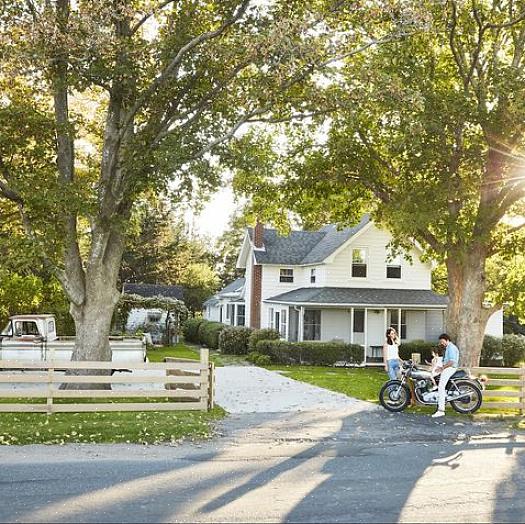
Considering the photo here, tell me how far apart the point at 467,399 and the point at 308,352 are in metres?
16.4

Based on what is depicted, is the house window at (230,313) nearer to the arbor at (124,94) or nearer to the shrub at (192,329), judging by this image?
the shrub at (192,329)

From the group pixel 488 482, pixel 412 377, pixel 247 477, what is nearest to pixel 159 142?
pixel 412 377

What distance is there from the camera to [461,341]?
21328 millimetres

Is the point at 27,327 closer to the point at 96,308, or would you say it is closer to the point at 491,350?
the point at 96,308

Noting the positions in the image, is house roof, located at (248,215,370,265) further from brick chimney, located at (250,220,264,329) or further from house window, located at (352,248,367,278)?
house window, located at (352,248,367,278)

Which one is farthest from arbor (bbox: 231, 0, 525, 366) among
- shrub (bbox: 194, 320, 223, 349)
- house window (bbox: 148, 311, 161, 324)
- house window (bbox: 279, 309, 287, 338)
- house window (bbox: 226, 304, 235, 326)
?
house window (bbox: 148, 311, 161, 324)

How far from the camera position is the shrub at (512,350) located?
34.9 meters

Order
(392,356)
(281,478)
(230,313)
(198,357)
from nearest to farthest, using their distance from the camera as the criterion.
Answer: (281,478), (392,356), (198,357), (230,313)

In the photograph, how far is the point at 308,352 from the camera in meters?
31.8

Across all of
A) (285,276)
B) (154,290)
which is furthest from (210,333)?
(154,290)

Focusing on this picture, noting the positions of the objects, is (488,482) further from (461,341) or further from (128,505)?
(461,341)

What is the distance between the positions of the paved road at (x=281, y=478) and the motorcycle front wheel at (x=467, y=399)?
1783mm

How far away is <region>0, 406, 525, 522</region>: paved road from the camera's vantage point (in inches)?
303

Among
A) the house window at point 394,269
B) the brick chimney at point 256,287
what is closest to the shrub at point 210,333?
the brick chimney at point 256,287
